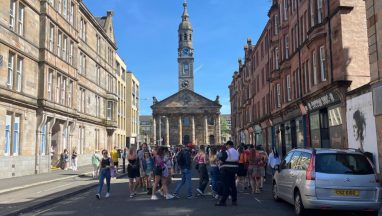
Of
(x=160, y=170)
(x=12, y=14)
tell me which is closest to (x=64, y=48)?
(x=12, y=14)

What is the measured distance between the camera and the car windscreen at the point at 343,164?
878cm

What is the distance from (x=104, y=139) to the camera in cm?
4278

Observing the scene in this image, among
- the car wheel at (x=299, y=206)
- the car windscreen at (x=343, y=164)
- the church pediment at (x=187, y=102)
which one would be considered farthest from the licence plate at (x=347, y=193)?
the church pediment at (x=187, y=102)

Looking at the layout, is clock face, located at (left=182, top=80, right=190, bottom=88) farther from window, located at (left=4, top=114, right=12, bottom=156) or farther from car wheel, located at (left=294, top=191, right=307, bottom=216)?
car wheel, located at (left=294, top=191, right=307, bottom=216)

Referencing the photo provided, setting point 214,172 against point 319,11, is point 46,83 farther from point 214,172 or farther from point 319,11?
point 319,11

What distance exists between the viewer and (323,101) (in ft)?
67.5

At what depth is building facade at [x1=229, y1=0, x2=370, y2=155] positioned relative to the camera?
1844cm

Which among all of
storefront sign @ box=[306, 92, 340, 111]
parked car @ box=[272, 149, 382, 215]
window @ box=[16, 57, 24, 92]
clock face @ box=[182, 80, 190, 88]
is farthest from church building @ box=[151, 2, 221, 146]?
parked car @ box=[272, 149, 382, 215]

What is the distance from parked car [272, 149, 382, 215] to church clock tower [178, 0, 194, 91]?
99391 millimetres

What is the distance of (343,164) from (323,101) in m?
12.3

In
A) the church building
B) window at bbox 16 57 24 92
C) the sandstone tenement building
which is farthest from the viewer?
the church building

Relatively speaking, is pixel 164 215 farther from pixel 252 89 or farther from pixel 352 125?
pixel 252 89

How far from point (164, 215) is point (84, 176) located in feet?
49.2

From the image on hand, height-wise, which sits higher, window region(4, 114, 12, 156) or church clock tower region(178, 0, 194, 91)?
church clock tower region(178, 0, 194, 91)
